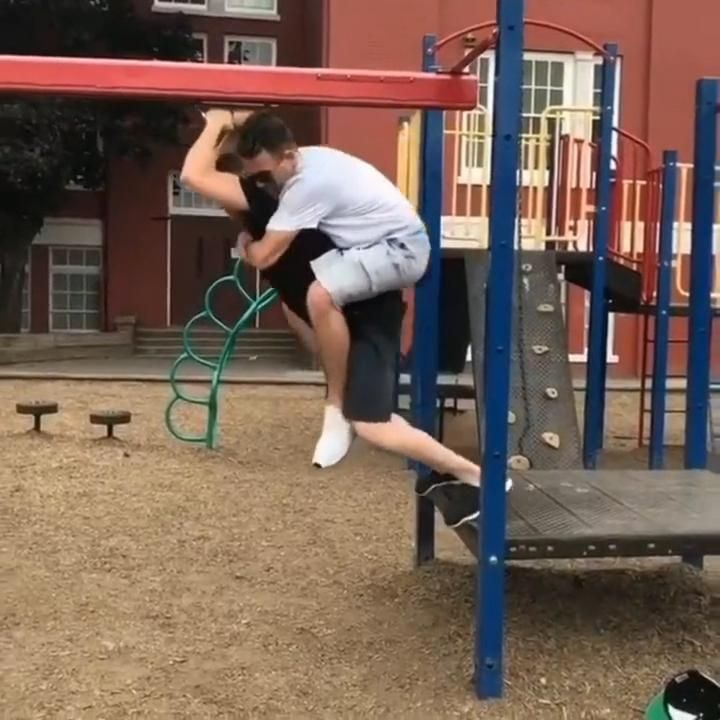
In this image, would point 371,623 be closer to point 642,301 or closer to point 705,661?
point 705,661

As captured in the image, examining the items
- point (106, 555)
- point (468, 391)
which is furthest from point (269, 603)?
point (468, 391)

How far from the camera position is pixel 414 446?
423 centimetres

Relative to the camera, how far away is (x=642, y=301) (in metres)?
8.43

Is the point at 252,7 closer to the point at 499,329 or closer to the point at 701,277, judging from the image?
the point at 701,277

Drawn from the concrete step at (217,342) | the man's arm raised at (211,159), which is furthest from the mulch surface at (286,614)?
the concrete step at (217,342)

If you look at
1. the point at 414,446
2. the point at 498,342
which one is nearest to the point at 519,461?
the point at 414,446

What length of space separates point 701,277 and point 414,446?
219cm

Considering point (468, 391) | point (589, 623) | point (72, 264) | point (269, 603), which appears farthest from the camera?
point (72, 264)

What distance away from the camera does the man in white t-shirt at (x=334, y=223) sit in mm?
3920

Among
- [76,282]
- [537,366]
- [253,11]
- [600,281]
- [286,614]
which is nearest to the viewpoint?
[286,614]

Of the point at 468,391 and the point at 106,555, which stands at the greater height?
the point at 468,391

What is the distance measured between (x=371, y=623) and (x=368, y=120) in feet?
42.2

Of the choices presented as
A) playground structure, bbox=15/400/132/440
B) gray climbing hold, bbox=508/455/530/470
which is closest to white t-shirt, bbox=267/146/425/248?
gray climbing hold, bbox=508/455/530/470

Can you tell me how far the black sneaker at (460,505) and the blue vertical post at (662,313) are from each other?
3.35 meters
